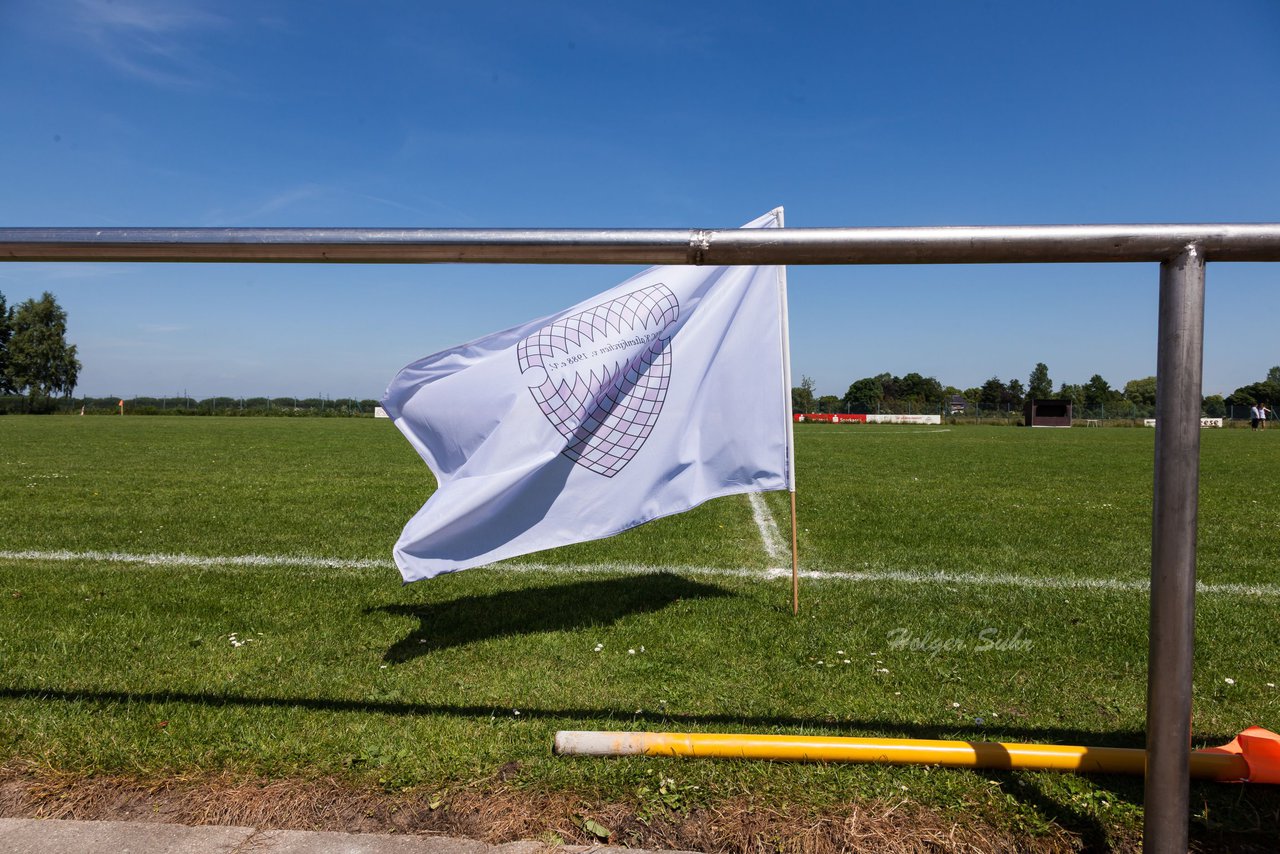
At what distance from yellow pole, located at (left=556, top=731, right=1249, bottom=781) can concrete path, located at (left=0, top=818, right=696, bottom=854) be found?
0.53 meters

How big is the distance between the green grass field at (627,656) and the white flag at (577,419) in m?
0.64

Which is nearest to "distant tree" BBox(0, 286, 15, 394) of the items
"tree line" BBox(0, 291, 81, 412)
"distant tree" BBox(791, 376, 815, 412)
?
"tree line" BBox(0, 291, 81, 412)

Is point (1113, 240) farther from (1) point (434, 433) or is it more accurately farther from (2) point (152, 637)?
(2) point (152, 637)

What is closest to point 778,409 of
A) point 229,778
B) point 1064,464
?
point 229,778

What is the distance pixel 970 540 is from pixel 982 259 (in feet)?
19.1

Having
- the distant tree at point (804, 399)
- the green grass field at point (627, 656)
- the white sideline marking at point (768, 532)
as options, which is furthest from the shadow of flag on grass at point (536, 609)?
the distant tree at point (804, 399)

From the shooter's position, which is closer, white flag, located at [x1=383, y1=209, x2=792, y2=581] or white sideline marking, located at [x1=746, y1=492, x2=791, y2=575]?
white flag, located at [x1=383, y1=209, x2=792, y2=581]

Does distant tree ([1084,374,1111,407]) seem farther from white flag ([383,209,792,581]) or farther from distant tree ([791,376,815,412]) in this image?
white flag ([383,209,792,581])

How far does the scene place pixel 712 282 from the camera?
4270 millimetres

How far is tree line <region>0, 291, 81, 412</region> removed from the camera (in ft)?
290

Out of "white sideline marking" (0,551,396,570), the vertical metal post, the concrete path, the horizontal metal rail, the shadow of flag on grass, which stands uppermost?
the horizontal metal rail

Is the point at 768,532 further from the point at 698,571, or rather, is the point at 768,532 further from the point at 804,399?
the point at 804,399

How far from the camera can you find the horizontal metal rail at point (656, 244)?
1717 mm

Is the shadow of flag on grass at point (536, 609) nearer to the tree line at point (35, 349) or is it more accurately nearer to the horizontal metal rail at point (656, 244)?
the horizontal metal rail at point (656, 244)
